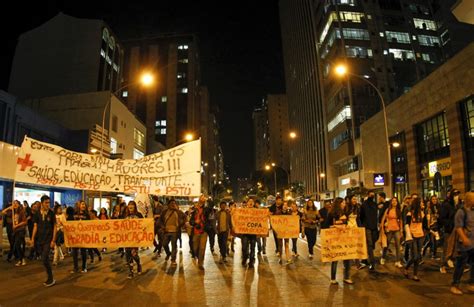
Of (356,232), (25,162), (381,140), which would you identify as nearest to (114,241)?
(25,162)

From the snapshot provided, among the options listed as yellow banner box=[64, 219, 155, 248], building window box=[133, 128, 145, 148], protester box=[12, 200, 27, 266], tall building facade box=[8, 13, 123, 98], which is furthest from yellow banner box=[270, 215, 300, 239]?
tall building facade box=[8, 13, 123, 98]

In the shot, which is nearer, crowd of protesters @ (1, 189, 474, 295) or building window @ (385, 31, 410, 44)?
crowd of protesters @ (1, 189, 474, 295)

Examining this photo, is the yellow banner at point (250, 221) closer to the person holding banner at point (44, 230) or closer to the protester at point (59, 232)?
the person holding banner at point (44, 230)

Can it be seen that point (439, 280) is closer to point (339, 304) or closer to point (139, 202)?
point (339, 304)

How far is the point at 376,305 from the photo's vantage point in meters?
6.89

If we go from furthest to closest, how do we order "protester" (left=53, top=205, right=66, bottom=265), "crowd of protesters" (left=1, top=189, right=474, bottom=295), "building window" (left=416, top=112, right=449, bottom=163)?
"building window" (left=416, top=112, right=449, bottom=163), "protester" (left=53, top=205, right=66, bottom=265), "crowd of protesters" (left=1, top=189, right=474, bottom=295)

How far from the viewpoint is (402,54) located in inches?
2477

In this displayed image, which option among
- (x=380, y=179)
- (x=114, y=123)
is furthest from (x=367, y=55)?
(x=380, y=179)

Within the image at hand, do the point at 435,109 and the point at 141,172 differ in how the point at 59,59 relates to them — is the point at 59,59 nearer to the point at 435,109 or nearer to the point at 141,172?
the point at 435,109

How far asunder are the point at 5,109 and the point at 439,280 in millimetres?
28072

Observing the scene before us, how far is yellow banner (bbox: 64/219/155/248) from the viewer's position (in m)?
10.1

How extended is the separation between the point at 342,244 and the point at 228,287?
302cm

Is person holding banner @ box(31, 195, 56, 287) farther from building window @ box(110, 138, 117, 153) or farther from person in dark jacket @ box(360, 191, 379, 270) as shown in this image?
building window @ box(110, 138, 117, 153)

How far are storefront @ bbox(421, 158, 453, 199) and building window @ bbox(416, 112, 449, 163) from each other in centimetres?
56
